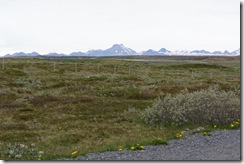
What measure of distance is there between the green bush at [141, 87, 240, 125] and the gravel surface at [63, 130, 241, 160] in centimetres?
332

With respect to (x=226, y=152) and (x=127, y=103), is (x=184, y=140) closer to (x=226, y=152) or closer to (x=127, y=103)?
(x=226, y=152)

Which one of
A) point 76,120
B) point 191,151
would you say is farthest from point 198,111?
point 76,120

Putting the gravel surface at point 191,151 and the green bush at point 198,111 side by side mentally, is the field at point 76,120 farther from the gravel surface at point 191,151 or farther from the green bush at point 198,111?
the gravel surface at point 191,151

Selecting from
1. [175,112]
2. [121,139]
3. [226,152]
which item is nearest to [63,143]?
[121,139]

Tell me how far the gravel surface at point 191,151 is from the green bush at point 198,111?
332 centimetres

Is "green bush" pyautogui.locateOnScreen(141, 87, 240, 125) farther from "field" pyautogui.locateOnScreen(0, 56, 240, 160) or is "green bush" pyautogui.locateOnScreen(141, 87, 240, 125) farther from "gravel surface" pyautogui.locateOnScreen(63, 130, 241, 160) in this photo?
"gravel surface" pyautogui.locateOnScreen(63, 130, 241, 160)

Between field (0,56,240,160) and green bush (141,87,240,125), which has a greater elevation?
green bush (141,87,240,125)

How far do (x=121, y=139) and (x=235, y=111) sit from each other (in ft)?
20.9

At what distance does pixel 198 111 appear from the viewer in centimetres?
1808

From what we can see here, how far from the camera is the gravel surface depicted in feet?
34.4


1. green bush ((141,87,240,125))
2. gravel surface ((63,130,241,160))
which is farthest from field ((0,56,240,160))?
gravel surface ((63,130,241,160))

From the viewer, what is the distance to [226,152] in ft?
35.0

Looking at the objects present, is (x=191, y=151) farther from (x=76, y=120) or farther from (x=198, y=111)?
(x=76, y=120)

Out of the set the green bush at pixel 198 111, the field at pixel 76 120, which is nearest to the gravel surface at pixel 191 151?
the field at pixel 76 120
